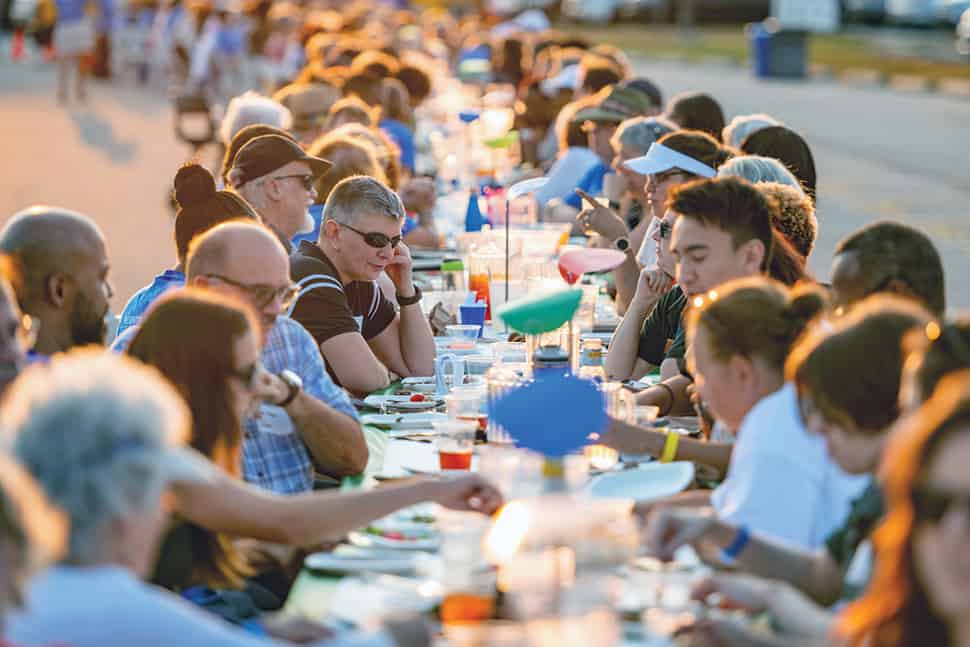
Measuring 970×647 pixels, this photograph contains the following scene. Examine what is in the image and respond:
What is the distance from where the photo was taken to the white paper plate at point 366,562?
136 inches

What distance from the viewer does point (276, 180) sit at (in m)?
6.40

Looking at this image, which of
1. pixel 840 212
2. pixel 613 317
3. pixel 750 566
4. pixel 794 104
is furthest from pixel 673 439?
pixel 794 104

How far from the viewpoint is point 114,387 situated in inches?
96.6

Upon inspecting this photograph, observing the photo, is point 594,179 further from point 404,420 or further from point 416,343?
point 404,420

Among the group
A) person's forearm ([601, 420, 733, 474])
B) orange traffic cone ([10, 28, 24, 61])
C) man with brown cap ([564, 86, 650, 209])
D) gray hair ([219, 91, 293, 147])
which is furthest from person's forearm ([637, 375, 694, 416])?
orange traffic cone ([10, 28, 24, 61])

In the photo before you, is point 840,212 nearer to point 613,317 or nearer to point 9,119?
point 613,317

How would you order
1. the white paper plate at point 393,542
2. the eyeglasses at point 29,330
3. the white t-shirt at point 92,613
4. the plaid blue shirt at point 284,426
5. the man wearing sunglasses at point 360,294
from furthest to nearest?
the man wearing sunglasses at point 360,294, the plaid blue shirt at point 284,426, the eyeglasses at point 29,330, the white paper plate at point 393,542, the white t-shirt at point 92,613

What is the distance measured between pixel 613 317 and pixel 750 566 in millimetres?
3660

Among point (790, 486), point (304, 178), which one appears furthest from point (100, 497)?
point (304, 178)

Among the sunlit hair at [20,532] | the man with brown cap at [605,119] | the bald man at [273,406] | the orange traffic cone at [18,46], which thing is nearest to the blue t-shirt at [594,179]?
the man with brown cap at [605,119]

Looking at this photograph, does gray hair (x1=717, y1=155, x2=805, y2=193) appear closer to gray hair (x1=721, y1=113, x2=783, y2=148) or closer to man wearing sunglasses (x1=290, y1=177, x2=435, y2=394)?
man wearing sunglasses (x1=290, y1=177, x2=435, y2=394)

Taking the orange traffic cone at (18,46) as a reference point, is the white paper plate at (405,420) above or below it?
above

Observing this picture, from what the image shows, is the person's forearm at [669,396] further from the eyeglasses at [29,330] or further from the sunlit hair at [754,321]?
the eyeglasses at [29,330]

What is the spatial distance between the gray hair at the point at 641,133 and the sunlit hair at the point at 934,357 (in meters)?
4.81
